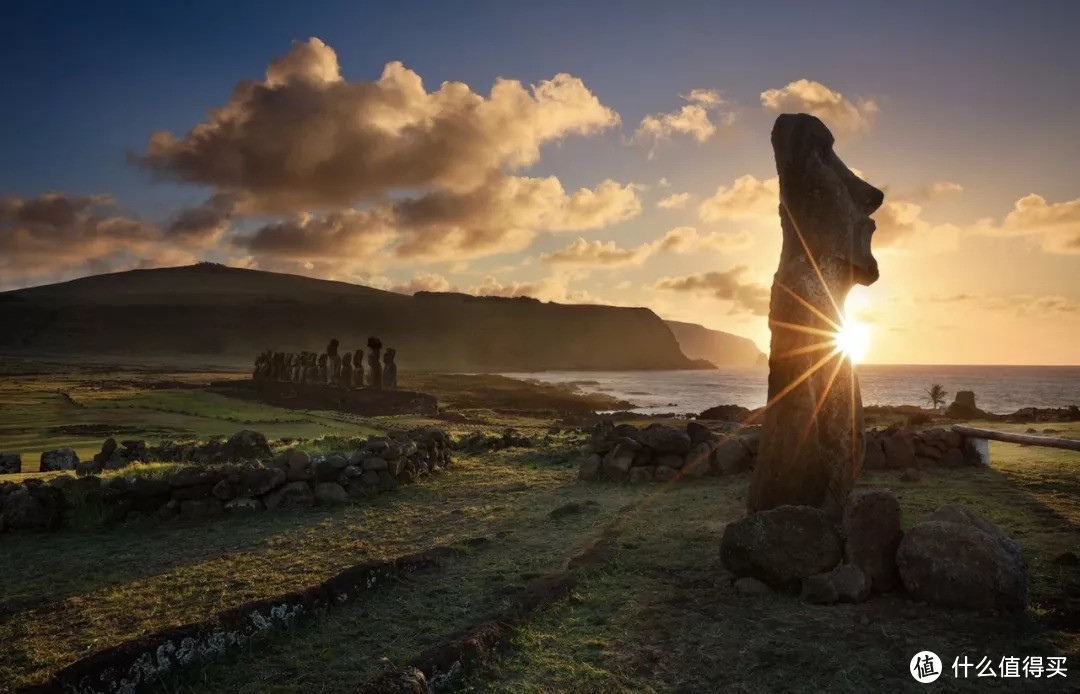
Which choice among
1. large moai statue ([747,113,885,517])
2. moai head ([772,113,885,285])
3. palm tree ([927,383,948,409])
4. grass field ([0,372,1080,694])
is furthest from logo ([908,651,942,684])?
palm tree ([927,383,948,409])

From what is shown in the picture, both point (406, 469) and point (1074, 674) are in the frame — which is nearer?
point (1074, 674)

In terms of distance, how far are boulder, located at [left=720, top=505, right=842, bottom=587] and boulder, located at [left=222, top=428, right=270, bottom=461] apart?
12.1 meters

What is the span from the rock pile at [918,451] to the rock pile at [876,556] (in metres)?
8.40

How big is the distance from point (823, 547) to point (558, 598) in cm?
289

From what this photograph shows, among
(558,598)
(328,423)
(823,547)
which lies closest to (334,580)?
(558,598)

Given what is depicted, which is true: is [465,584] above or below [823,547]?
below

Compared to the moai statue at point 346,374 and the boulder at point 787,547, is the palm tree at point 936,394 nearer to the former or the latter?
the moai statue at point 346,374

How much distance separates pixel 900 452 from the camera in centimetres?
1503

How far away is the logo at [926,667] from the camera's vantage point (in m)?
5.35

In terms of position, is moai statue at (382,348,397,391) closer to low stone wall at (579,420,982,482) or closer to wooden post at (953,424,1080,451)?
low stone wall at (579,420,982,482)

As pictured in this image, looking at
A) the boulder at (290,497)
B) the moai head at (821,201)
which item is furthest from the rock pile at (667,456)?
the boulder at (290,497)

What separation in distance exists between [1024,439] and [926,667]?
9.08m

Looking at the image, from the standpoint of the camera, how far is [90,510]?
11062 millimetres

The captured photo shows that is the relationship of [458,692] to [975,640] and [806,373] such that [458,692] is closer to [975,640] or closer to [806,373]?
[975,640]
